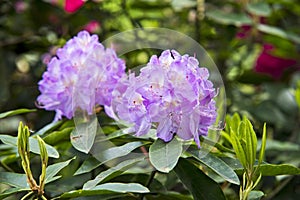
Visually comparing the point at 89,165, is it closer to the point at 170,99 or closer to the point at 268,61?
the point at 170,99

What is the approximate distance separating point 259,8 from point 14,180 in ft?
3.22

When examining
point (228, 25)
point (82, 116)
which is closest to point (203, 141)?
point (82, 116)

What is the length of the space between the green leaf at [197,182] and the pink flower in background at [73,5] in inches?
36.3

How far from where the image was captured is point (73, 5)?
1.74 meters

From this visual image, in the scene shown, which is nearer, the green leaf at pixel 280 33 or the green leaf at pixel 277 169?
the green leaf at pixel 277 169

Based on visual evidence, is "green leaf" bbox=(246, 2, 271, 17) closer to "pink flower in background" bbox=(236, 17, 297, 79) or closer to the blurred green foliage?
the blurred green foliage

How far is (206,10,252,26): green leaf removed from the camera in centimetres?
160

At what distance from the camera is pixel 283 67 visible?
1.87m

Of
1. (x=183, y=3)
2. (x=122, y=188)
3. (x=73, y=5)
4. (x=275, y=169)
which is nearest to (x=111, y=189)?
(x=122, y=188)

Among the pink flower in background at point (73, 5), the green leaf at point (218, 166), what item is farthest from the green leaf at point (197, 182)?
the pink flower in background at point (73, 5)

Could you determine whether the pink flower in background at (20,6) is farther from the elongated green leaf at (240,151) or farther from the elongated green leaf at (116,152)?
the elongated green leaf at (240,151)

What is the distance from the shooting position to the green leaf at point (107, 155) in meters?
0.87

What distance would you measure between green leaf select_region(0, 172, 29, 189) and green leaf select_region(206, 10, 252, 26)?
860mm

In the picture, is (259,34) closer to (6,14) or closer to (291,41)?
(291,41)
